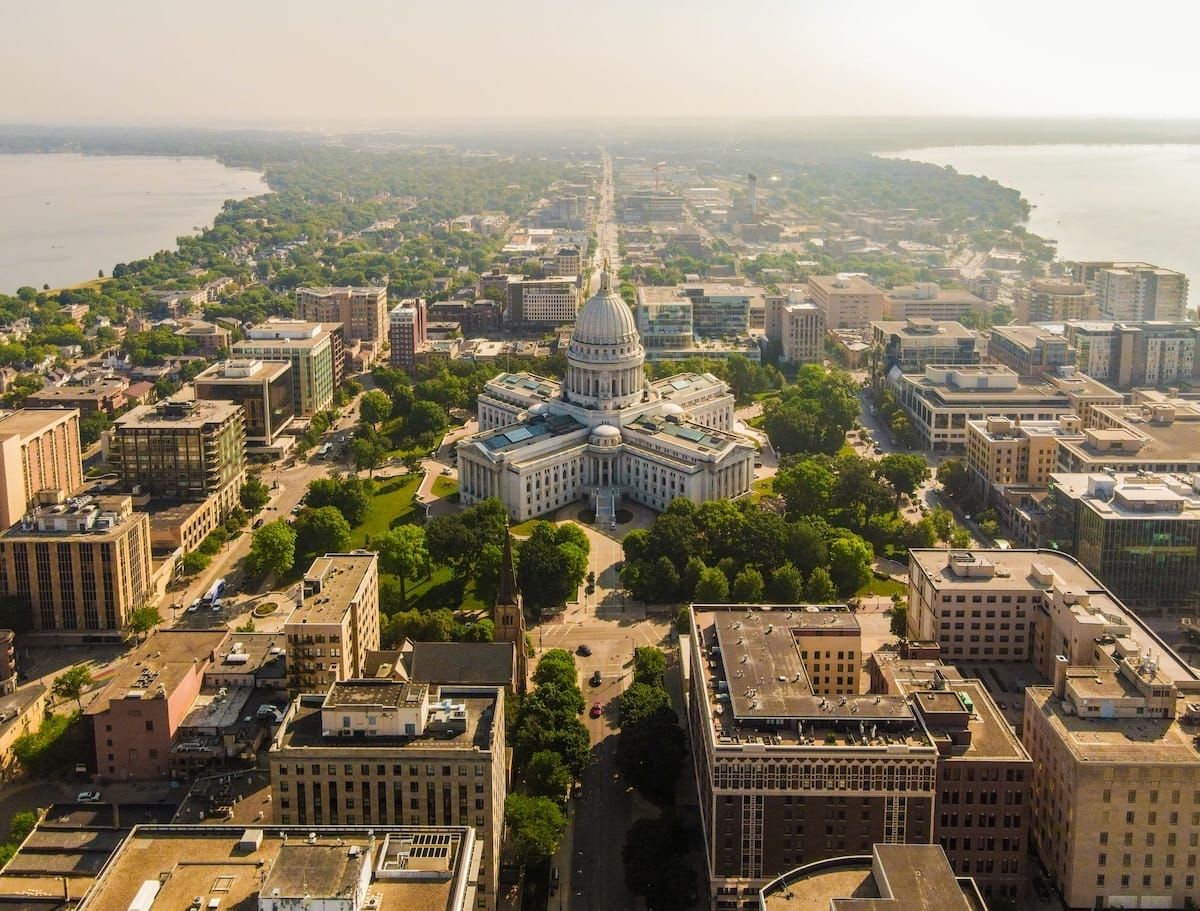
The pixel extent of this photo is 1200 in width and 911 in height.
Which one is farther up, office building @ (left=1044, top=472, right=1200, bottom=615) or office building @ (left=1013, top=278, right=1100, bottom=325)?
office building @ (left=1013, top=278, right=1100, bottom=325)

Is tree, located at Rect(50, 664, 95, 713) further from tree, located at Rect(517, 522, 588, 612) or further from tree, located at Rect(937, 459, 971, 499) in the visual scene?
tree, located at Rect(937, 459, 971, 499)

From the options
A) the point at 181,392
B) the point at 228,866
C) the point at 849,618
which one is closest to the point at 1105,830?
the point at 849,618

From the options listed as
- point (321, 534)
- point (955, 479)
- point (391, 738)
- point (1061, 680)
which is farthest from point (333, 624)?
point (955, 479)

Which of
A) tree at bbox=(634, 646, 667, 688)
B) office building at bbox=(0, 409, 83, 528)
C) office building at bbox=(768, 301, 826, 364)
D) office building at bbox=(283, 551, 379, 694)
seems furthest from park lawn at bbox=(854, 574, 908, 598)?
office building at bbox=(768, 301, 826, 364)

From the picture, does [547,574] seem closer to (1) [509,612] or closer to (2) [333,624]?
(1) [509,612]

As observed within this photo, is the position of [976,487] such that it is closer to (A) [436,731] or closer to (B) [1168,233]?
(A) [436,731]

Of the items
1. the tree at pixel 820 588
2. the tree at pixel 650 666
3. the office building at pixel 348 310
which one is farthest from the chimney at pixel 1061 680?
the office building at pixel 348 310
